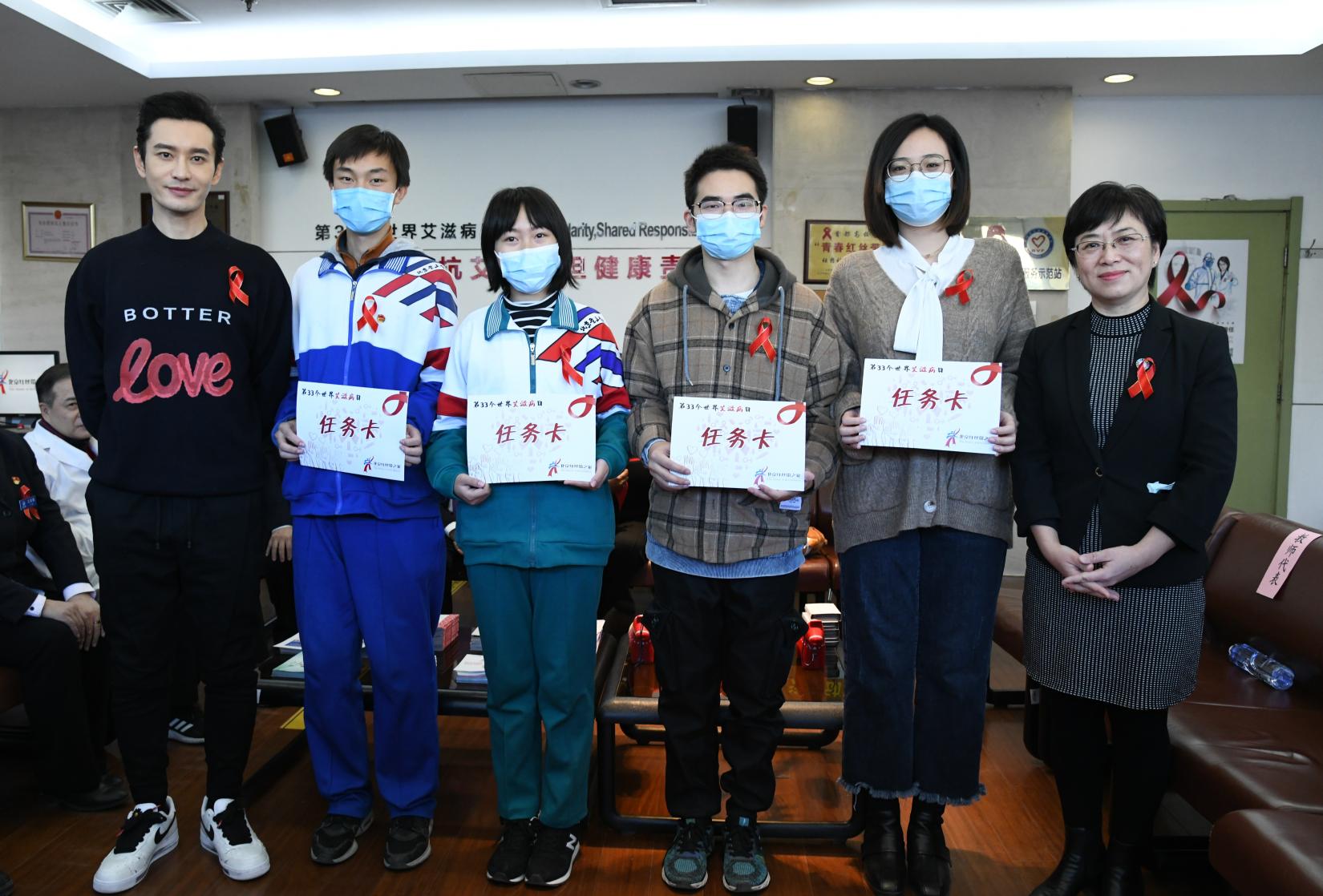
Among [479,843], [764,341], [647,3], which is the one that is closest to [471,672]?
[479,843]

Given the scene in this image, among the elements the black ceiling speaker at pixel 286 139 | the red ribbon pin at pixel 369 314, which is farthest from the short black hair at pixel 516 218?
the black ceiling speaker at pixel 286 139

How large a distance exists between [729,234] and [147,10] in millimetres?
4215

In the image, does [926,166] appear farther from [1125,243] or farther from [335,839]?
[335,839]

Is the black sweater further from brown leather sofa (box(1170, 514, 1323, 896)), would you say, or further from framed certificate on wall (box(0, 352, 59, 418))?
framed certificate on wall (box(0, 352, 59, 418))

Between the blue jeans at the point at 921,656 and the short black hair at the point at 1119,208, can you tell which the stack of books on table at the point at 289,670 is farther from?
the short black hair at the point at 1119,208

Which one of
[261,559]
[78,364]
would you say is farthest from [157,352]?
[261,559]

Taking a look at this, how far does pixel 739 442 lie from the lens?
6.53 feet

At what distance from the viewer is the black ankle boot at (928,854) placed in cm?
210

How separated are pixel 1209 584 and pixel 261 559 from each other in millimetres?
2801

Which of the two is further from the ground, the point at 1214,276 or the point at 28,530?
the point at 1214,276

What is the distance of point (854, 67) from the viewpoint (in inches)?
193

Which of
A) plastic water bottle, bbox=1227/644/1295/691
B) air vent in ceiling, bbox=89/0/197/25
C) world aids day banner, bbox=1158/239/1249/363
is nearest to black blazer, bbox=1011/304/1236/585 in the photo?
plastic water bottle, bbox=1227/644/1295/691

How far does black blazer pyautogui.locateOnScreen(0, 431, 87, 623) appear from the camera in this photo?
2611 mm

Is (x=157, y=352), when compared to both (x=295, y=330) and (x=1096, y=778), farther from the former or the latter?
(x=1096, y=778)
